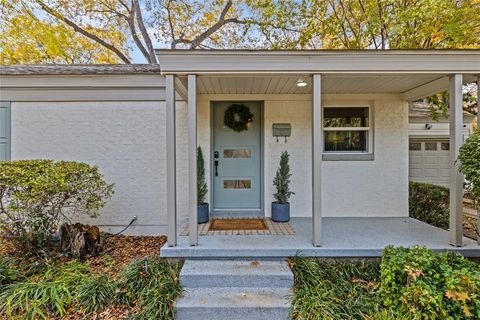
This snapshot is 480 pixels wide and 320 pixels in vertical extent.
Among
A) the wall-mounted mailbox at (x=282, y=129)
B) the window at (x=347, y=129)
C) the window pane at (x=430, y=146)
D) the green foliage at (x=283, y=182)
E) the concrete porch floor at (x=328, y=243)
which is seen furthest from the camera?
the window pane at (x=430, y=146)

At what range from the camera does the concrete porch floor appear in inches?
130

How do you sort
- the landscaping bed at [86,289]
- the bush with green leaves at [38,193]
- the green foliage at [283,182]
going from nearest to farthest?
the landscaping bed at [86,289], the bush with green leaves at [38,193], the green foliage at [283,182]

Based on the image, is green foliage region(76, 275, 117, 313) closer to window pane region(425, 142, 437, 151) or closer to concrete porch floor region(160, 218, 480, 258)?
concrete porch floor region(160, 218, 480, 258)

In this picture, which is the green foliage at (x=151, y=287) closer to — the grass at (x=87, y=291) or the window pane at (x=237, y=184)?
the grass at (x=87, y=291)

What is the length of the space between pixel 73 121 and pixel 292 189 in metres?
4.47

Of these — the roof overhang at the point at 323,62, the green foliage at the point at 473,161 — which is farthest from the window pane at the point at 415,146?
the green foliage at the point at 473,161

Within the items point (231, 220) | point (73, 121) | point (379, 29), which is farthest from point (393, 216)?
point (73, 121)

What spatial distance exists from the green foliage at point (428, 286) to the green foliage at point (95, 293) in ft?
9.89

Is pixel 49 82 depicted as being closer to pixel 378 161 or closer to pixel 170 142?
pixel 170 142

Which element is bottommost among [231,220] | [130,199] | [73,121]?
[231,220]

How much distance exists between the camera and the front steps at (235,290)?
266 cm

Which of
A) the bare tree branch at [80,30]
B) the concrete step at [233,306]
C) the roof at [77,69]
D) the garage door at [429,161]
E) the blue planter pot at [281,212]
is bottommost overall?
the concrete step at [233,306]

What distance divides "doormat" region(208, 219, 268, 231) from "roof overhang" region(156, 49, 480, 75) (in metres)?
2.49

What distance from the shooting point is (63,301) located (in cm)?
279
